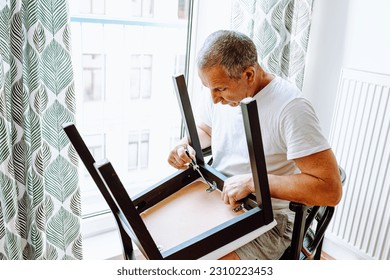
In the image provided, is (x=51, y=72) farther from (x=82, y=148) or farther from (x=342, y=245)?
(x=342, y=245)

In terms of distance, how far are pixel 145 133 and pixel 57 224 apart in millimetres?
928

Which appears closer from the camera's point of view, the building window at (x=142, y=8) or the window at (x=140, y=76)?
the building window at (x=142, y=8)

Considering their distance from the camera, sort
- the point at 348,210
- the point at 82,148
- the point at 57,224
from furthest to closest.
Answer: the point at 348,210 → the point at 57,224 → the point at 82,148

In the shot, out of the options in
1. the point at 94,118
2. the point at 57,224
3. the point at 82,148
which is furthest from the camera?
the point at 94,118

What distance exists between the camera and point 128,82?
6.54 ft

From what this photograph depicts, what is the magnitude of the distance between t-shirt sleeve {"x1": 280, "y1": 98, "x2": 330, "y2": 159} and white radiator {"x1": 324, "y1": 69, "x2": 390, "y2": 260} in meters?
0.73

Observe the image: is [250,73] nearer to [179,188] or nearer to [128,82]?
[179,188]

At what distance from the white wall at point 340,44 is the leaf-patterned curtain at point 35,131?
1.31 metres

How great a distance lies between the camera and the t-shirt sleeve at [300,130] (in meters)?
1.04

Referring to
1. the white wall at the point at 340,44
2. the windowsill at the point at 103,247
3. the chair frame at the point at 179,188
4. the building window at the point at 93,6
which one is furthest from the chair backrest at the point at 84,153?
the white wall at the point at 340,44

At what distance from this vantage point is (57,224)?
143 cm

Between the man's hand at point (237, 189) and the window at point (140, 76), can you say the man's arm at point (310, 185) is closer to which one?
the man's hand at point (237, 189)

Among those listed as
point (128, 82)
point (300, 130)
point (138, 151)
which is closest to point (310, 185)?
point (300, 130)
